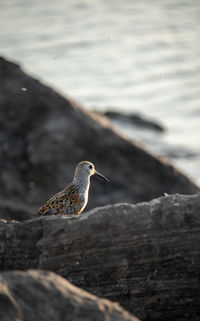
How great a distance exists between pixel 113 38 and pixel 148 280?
42.6 m

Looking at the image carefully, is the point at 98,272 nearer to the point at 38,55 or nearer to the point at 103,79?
the point at 103,79

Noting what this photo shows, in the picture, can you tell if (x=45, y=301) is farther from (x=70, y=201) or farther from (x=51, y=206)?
(x=70, y=201)

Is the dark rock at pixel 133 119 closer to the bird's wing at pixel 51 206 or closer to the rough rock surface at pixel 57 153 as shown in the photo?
the rough rock surface at pixel 57 153

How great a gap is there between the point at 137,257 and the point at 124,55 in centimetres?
3954

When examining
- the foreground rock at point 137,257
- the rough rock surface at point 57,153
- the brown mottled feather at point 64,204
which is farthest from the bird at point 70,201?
the rough rock surface at point 57,153

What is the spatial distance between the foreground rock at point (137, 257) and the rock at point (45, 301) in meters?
3.10

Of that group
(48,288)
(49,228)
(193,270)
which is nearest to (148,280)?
(193,270)

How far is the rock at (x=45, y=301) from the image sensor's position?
310 inches

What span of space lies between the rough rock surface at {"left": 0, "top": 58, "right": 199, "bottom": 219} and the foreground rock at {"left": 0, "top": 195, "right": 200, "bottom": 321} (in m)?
11.4

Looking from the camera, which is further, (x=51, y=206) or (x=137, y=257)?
(x=51, y=206)

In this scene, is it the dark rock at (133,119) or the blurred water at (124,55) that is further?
the blurred water at (124,55)

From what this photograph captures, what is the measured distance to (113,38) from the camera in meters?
52.8

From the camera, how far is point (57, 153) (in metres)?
24.6

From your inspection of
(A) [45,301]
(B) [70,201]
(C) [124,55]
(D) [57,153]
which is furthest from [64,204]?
(C) [124,55]
